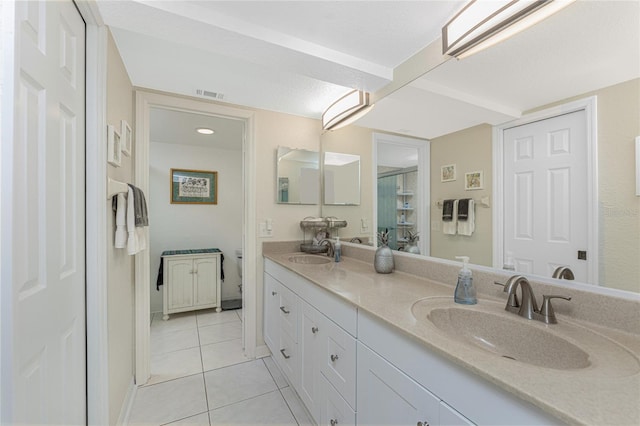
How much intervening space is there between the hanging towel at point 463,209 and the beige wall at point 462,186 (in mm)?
25

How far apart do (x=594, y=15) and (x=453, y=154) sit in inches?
25.6

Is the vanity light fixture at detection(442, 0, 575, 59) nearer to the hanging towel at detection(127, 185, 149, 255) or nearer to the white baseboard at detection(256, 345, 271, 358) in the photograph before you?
the hanging towel at detection(127, 185, 149, 255)

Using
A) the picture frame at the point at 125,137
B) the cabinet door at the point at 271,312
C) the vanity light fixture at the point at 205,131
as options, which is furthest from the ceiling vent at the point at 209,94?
the cabinet door at the point at 271,312

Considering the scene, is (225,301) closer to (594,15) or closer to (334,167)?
(334,167)

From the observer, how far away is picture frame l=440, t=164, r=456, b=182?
1375 mm

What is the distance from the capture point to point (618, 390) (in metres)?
0.54

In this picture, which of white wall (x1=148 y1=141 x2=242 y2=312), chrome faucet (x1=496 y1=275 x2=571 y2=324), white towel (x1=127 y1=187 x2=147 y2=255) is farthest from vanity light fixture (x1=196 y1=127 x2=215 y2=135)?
chrome faucet (x1=496 y1=275 x2=571 y2=324)

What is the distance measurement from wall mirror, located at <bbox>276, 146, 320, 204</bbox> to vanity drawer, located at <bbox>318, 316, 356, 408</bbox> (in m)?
1.36

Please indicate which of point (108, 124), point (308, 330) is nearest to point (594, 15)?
point (308, 330)

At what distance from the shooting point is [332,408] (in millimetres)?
1279

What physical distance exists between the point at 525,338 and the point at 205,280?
3228 mm

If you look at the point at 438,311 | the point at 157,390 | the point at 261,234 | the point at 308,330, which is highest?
the point at 261,234

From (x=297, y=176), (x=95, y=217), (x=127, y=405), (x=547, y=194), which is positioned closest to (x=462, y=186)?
(x=547, y=194)

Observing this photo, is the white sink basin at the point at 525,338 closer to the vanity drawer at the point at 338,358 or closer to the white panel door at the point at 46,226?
the vanity drawer at the point at 338,358
